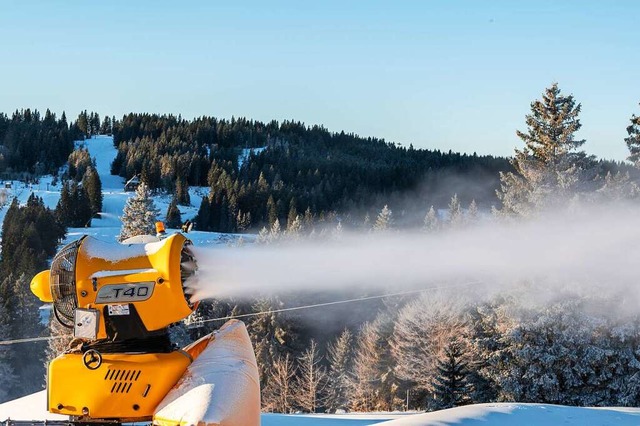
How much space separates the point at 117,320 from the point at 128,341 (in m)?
0.18

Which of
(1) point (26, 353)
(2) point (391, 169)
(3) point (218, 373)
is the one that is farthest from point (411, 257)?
(2) point (391, 169)

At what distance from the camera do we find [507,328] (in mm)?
27531

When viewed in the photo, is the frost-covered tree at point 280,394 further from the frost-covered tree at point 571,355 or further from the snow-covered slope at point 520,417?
the snow-covered slope at point 520,417

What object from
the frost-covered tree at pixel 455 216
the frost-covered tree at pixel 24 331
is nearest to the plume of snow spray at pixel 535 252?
the frost-covered tree at pixel 455 216

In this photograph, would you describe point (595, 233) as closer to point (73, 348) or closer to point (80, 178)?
point (73, 348)

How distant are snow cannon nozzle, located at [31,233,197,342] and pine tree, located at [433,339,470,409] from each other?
27.0m

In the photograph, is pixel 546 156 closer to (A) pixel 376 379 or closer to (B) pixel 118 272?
(A) pixel 376 379

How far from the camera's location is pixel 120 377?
3760 mm

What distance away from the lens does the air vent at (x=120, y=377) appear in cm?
375

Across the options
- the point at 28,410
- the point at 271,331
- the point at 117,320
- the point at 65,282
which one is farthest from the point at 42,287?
the point at 271,331

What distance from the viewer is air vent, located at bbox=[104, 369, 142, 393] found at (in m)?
3.75

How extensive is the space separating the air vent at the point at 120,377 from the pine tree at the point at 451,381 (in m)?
26.9

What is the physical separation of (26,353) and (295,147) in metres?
148

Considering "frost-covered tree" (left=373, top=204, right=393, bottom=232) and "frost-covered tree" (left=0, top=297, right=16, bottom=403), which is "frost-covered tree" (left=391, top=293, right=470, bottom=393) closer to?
"frost-covered tree" (left=373, top=204, right=393, bottom=232)
